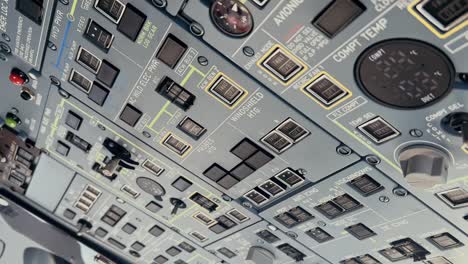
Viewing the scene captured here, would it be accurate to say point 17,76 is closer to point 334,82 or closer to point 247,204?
point 247,204

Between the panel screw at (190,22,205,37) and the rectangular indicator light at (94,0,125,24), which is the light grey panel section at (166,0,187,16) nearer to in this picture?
the panel screw at (190,22,205,37)

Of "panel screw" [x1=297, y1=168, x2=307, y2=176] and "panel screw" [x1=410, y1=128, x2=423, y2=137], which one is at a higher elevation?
"panel screw" [x1=297, y1=168, x2=307, y2=176]

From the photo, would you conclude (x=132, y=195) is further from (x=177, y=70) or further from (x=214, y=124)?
(x=177, y=70)

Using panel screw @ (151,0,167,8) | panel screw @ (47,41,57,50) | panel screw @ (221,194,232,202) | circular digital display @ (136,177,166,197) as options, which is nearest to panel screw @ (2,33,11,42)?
panel screw @ (47,41,57,50)

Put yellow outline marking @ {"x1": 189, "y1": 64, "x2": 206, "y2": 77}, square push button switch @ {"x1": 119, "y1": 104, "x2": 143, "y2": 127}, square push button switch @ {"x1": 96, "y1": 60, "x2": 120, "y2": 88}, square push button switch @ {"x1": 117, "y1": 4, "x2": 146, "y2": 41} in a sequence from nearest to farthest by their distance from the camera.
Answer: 1. square push button switch @ {"x1": 117, "y1": 4, "x2": 146, "y2": 41}
2. yellow outline marking @ {"x1": 189, "y1": 64, "x2": 206, "y2": 77}
3. square push button switch @ {"x1": 96, "y1": 60, "x2": 120, "y2": 88}
4. square push button switch @ {"x1": 119, "y1": 104, "x2": 143, "y2": 127}

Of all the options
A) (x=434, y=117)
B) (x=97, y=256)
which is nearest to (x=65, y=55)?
(x=434, y=117)
